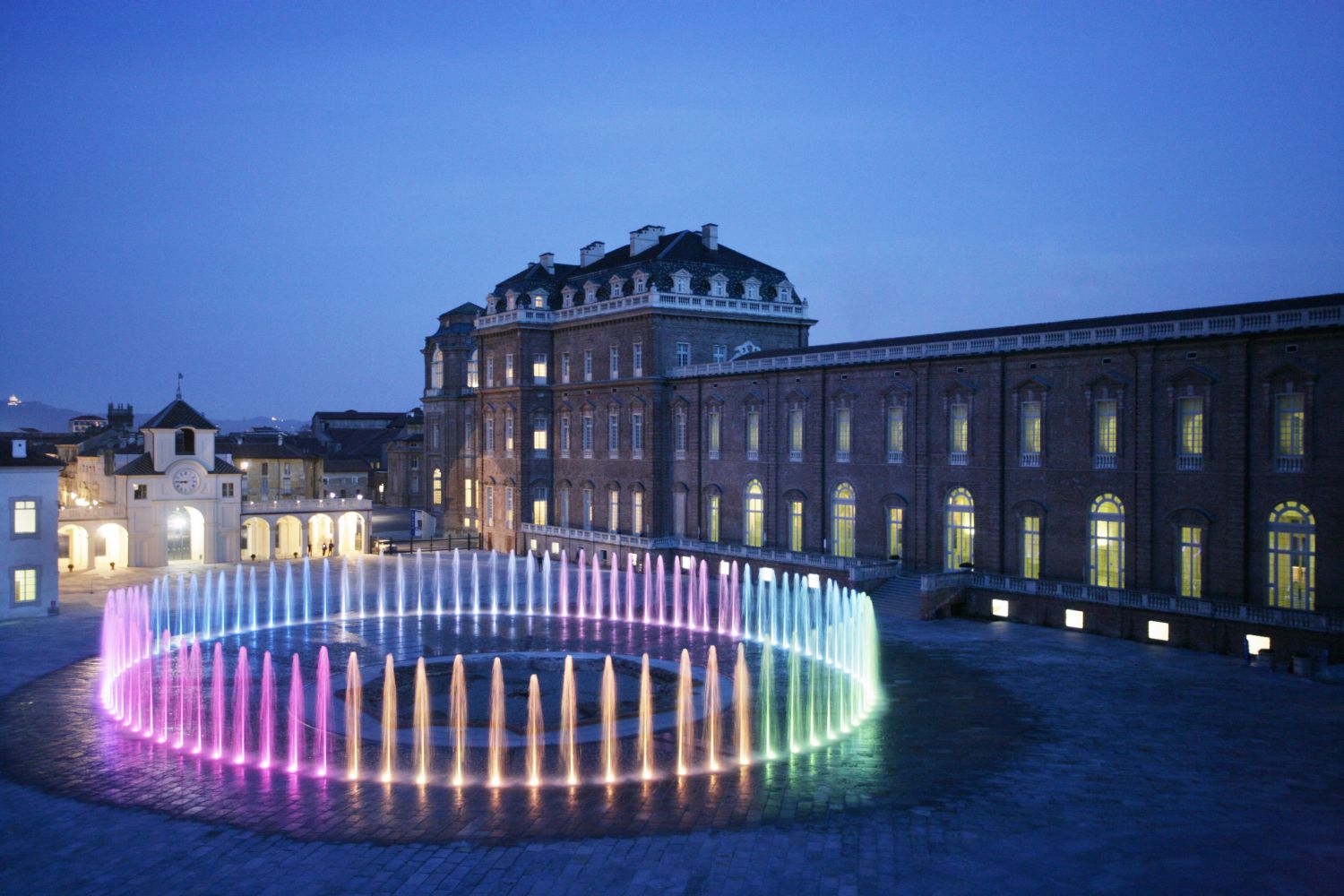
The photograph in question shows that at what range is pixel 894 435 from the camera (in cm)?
4681

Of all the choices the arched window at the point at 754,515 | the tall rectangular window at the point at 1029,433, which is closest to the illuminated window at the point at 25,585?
the arched window at the point at 754,515

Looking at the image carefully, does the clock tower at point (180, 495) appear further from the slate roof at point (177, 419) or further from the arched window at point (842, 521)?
the arched window at point (842, 521)

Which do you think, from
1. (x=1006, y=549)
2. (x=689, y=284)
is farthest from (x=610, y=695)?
(x=689, y=284)

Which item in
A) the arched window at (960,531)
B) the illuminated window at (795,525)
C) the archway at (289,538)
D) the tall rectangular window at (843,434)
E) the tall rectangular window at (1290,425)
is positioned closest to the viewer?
the tall rectangular window at (1290,425)

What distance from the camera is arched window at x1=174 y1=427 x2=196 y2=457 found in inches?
2288

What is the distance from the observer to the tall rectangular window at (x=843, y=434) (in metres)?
48.9

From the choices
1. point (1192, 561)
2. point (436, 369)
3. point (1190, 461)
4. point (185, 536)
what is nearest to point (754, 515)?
point (1192, 561)

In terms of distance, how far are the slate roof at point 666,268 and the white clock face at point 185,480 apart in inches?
839

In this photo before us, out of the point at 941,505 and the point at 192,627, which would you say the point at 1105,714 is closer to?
the point at 941,505

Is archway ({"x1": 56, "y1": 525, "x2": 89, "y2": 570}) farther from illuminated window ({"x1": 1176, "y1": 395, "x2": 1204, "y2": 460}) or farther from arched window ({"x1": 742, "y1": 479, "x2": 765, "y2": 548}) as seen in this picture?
illuminated window ({"x1": 1176, "y1": 395, "x2": 1204, "y2": 460})

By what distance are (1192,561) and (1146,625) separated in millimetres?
2961

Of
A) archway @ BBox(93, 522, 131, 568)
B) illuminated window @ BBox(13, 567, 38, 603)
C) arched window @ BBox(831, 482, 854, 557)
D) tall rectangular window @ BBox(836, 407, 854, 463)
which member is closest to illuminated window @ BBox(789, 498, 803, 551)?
arched window @ BBox(831, 482, 854, 557)

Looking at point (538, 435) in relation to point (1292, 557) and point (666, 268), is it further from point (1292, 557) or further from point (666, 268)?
point (1292, 557)

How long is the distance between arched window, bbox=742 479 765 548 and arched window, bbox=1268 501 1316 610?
24.0m
